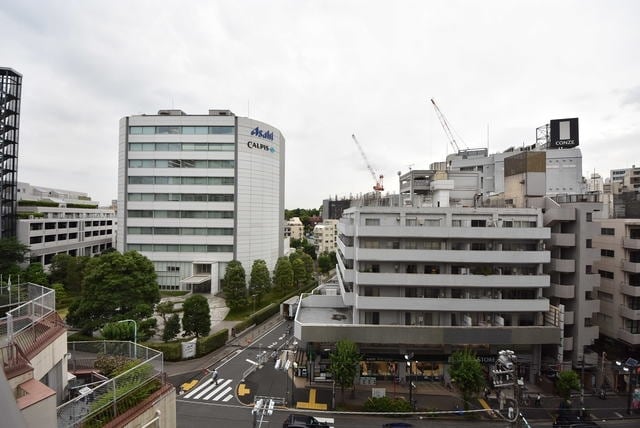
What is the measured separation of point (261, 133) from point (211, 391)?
→ 4939cm

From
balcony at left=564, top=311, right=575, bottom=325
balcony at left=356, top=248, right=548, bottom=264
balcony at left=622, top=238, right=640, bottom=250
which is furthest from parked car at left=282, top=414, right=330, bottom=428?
balcony at left=622, top=238, right=640, bottom=250

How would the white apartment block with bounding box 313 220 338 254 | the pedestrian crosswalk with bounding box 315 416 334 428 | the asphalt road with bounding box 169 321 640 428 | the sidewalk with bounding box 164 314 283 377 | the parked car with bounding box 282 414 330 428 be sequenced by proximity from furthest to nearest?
the white apartment block with bounding box 313 220 338 254, the sidewalk with bounding box 164 314 283 377, the asphalt road with bounding box 169 321 640 428, the pedestrian crosswalk with bounding box 315 416 334 428, the parked car with bounding box 282 414 330 428

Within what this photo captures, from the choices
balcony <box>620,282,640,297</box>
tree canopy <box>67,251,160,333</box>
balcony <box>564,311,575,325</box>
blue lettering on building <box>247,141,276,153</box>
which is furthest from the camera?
blue lettering on building <box>247,141,276,153</box>

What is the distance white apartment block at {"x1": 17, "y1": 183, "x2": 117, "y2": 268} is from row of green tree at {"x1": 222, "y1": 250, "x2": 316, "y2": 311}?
3576 cm

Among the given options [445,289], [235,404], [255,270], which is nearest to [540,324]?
[445,289]

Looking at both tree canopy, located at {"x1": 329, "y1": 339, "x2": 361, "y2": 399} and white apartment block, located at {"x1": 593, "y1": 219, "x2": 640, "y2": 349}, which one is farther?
white apartment block, located at {"x1": 593, "y1": 219, "x2": 640, "y2": 349}

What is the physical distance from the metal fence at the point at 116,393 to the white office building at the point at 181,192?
165 feet

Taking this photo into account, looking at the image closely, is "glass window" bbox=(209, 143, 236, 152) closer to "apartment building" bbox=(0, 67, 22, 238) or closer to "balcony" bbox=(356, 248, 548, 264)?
"apartment building" bbox=(0, 67, 22, 238)

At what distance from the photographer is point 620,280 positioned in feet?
111

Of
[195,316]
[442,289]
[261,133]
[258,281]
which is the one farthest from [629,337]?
[261,133]

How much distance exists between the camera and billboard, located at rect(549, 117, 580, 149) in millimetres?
59156

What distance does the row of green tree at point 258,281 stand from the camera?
5031 cm

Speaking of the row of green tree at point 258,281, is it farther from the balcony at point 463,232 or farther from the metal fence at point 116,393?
the metal fence at point 116,393

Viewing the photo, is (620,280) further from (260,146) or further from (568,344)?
(260,146)
